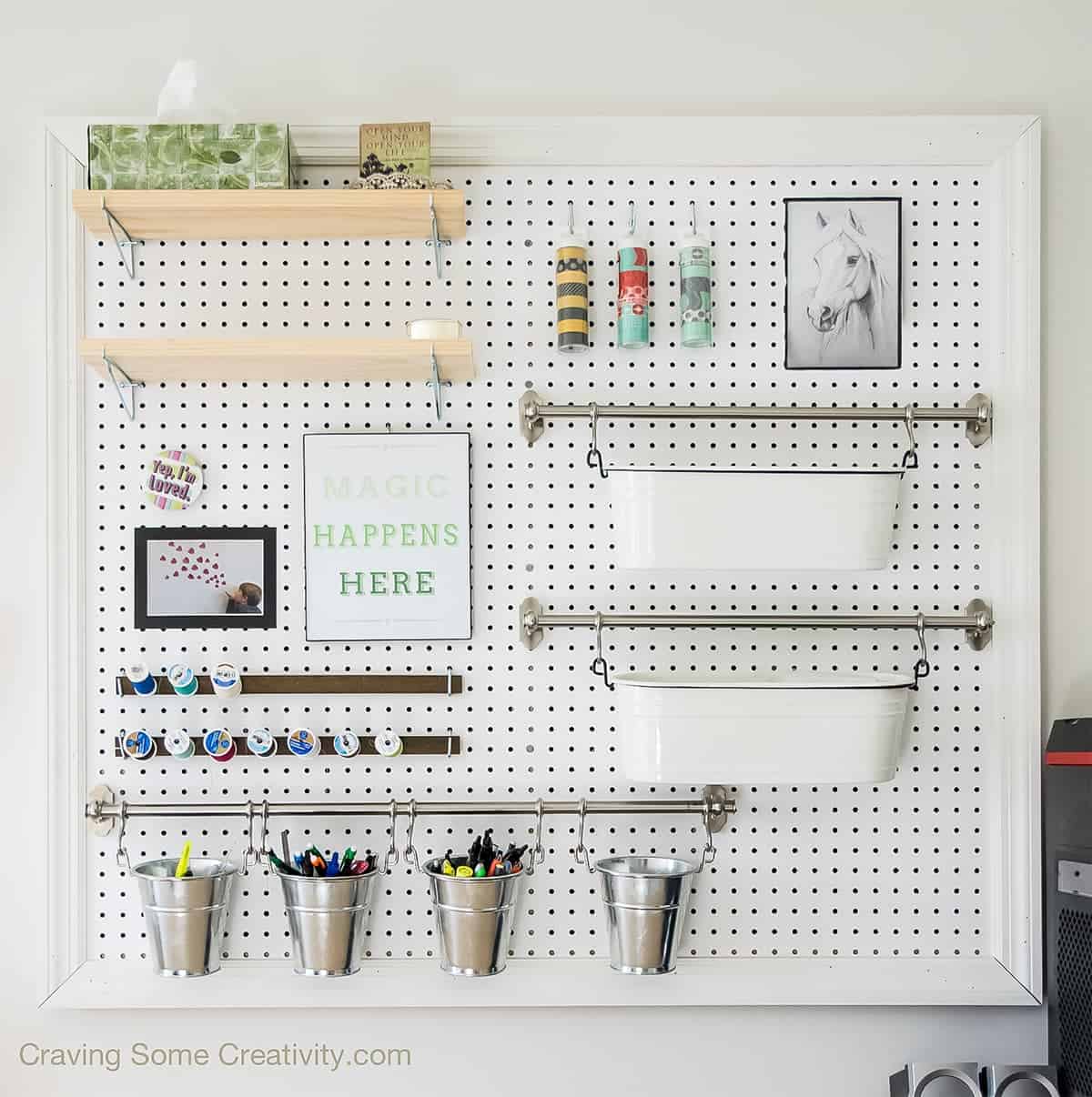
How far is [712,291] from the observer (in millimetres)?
1518

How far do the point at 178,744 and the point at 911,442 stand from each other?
1.09m

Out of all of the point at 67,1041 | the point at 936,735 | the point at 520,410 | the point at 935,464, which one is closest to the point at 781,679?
the point at 936,735

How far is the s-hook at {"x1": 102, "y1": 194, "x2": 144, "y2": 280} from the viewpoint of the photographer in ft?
4.69

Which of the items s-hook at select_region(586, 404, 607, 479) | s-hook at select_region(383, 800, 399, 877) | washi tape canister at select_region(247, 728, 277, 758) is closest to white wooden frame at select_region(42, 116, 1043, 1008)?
s-hook at select_region(383, 800, 399, 877)

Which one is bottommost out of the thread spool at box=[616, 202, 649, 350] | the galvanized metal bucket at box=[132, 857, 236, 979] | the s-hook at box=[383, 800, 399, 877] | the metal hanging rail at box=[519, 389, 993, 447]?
the galvanized metal bucket at box=[132, 857, 236, 979]

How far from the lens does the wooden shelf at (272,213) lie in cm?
136

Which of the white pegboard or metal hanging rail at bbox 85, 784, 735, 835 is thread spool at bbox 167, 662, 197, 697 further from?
metal hanging rail at bbox 85, 784, 735, 835

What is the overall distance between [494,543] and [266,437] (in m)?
0.35

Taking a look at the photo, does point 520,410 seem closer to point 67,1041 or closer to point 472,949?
point 472,949

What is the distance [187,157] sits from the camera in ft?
4.54

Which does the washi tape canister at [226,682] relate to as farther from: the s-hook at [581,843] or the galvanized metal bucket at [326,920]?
the s-hook at [581,843]

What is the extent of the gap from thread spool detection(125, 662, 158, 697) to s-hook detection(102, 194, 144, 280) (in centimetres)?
55

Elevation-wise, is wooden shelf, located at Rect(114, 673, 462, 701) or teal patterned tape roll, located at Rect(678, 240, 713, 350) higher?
teal patterned tape roll, located at Rect(678, 240, 713, 350)

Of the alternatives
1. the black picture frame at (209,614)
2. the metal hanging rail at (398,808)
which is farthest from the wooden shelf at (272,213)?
the metal hanging rail at (398,808)
